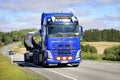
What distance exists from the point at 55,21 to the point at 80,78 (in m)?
11.4

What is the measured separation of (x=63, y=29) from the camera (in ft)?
109

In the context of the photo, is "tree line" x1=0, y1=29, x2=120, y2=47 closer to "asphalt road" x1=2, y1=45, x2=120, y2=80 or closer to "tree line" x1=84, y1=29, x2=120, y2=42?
"tree line" x1=84, y1=29, x2=120, y2=42

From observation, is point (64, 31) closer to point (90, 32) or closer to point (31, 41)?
point (31, 41)

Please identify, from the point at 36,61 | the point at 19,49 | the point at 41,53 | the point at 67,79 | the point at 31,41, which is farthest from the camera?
the point at 19,49

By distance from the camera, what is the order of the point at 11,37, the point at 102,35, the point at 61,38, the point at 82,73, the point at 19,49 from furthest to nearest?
the point at 102,35 < the point at 11,37 < the point at 19,49 < the point at 61,38 < the point at 82,73

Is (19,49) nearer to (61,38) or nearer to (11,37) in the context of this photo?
(11,37)

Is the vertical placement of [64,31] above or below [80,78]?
above

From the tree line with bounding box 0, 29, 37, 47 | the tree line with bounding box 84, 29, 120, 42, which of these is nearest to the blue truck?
the tree line with bounding box 0, 29, 37, 47

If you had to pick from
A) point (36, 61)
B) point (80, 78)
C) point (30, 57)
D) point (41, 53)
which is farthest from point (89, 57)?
point (80, 78)

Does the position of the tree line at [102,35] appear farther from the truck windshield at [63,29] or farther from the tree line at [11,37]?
the truck windshield at [63,29]

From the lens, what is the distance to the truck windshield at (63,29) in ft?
109

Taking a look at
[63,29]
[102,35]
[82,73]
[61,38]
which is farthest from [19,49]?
[82,73]

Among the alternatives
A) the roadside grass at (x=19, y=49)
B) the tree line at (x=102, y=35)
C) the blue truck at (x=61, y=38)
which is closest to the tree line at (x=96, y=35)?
the tree line at (x=102, y=35)

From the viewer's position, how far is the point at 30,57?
46.0 metres
